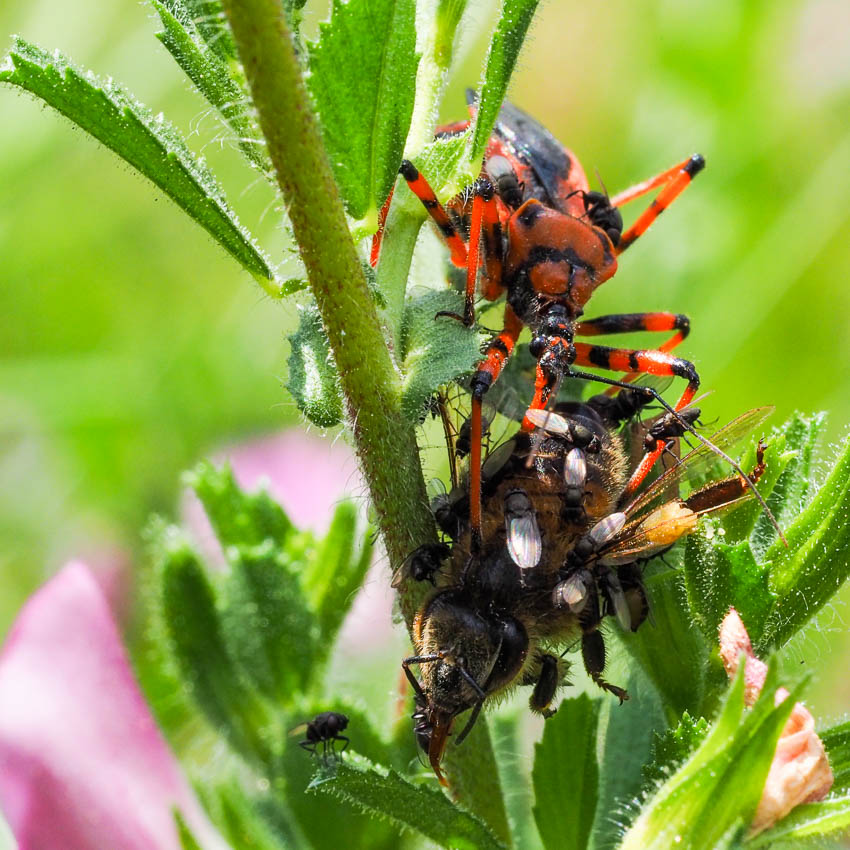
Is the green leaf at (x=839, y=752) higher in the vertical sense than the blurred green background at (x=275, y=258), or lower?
lower

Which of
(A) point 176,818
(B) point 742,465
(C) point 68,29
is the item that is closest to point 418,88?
(B) point 742,465

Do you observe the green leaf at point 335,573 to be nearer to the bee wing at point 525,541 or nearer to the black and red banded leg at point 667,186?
the bee wing at point 525,541

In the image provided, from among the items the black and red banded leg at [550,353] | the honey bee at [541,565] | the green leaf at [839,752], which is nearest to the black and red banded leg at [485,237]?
the black and red banded leg at [550,353]

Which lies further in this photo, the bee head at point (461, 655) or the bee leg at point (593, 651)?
the bee leg at point (593, 651)

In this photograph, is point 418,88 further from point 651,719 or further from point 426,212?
point 651,719

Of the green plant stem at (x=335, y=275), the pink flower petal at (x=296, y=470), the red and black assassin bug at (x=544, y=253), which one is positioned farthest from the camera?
the pink flower petal at (x=296, y=470)

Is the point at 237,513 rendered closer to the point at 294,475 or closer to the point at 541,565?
the point at 541,565
